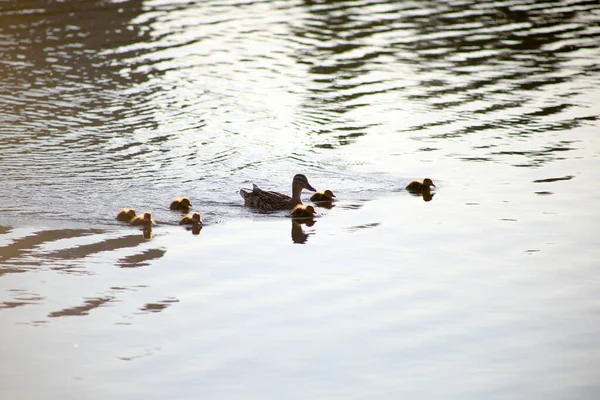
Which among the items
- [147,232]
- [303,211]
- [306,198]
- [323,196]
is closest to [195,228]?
[147,232]

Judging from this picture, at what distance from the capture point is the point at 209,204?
1329 centimetres

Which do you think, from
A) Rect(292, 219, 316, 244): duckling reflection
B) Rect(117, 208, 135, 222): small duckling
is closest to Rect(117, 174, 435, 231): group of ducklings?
Rect(117, 208, 135, 222): small duckling

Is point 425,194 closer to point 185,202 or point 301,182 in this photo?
point 301,182

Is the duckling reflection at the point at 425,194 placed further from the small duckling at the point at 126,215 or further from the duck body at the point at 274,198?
the small duckling at the point at 126,215

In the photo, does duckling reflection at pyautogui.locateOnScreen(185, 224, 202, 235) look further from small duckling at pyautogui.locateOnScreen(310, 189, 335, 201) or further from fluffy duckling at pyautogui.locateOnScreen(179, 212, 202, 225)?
small duckling at pyautogui.locateOnScreen(310, 189, 335, 201)

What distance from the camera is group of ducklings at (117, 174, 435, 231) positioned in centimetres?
1225

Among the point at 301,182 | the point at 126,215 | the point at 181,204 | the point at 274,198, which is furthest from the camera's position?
the point at 301,182

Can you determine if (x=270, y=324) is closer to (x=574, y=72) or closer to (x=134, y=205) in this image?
(x=134, y=205)

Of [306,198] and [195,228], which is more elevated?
[195,228]

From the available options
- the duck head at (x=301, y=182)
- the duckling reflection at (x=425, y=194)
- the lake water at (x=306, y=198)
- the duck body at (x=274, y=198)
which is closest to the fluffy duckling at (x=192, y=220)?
the lake water at (x=306, y=198)

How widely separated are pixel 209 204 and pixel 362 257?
3023 millimetres

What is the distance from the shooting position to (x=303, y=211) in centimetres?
1286

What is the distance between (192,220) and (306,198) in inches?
82.1

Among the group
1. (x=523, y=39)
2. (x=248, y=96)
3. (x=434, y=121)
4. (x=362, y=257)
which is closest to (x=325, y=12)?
(x=523, y=39)
